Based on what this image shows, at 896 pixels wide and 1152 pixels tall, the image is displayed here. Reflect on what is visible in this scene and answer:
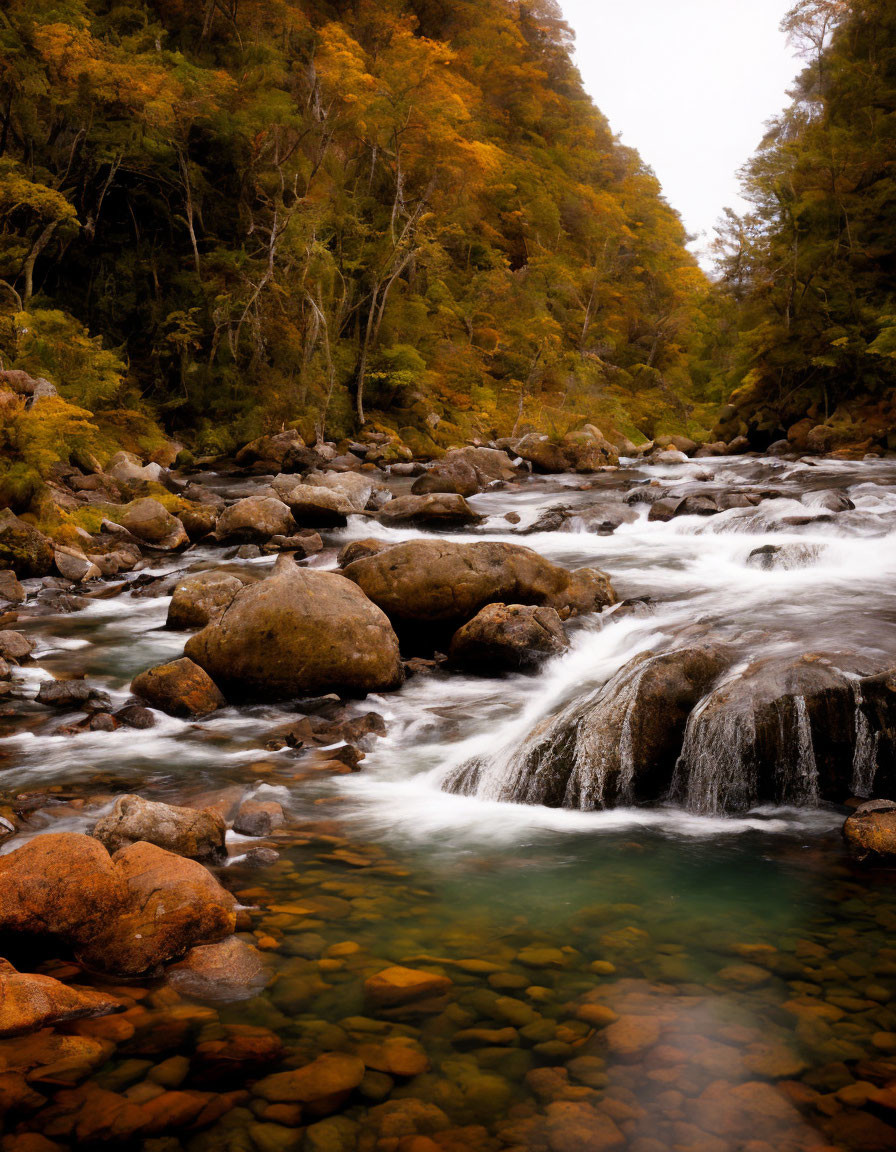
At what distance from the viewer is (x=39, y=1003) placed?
2480mm

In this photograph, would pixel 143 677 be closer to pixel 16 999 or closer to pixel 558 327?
pixel 16 999

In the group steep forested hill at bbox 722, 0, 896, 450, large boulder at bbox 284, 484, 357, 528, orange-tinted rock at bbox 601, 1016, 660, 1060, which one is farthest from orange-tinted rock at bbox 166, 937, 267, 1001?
steep forested hill at bbox 722, 0, 896, 450

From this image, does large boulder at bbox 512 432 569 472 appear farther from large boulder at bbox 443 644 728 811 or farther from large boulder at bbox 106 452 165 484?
large boulder at bbox 443 644 728 811

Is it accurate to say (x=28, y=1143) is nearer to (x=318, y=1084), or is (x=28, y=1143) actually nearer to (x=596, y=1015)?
(x=318, y=1084)

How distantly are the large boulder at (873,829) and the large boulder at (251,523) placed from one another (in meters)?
10.4

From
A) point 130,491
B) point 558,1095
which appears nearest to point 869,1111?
point 558,1095

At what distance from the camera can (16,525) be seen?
10.5m

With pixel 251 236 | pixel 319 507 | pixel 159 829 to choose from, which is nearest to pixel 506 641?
pixel 159 829

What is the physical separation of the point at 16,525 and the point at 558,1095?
10.5 m

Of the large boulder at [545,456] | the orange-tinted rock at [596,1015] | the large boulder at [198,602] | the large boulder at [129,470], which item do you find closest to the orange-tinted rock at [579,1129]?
the orange-tinted rock at [596,1015]

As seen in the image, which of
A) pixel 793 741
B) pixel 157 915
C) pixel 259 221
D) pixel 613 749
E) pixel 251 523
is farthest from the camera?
pixel 259 221

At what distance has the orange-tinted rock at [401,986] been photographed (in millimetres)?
2777

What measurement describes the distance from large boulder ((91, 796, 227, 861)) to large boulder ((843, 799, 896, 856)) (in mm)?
3239

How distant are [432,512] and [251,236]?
1449 centimetres
